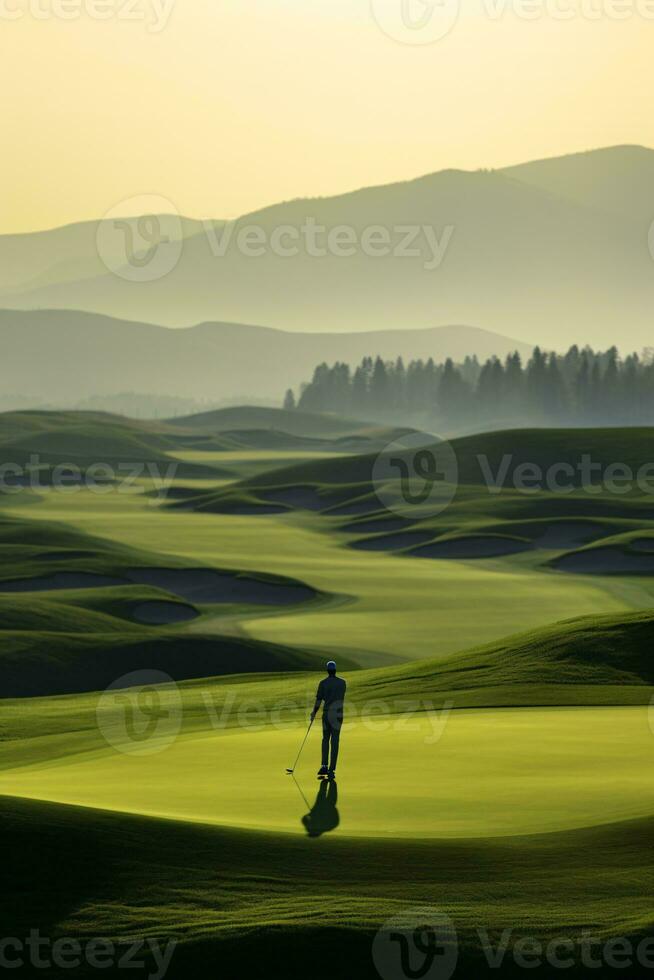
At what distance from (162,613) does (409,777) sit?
4520cm

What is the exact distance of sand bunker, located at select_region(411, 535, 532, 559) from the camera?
10356cm

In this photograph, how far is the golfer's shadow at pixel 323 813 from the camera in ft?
64.5

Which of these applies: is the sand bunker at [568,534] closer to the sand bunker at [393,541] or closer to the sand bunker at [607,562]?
the sand bunker at [393,541]

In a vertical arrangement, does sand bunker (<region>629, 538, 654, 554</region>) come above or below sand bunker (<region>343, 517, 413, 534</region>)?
below

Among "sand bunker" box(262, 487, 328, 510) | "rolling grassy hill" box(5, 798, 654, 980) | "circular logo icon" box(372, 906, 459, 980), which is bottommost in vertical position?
"circular logo icon" box(372, 906, 459, 980)

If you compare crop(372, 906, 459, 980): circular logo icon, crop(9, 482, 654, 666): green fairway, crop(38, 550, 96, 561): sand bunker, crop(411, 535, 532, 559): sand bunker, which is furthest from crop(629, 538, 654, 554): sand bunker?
crop(372, 906, 459, 980): circular logo icon

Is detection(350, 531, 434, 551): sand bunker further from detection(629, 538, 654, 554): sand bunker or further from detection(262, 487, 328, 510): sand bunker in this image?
detection(262, 487, 328, 510): sand bunker

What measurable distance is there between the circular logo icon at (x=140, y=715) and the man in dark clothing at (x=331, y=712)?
6.60 m

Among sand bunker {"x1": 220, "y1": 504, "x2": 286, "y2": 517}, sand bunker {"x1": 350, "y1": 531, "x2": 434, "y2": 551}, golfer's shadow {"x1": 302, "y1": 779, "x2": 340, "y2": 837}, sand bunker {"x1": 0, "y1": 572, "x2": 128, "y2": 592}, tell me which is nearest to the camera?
golfer's shadow {"x1": 302, "y1": 779, "x2": 340, "y2": 837}

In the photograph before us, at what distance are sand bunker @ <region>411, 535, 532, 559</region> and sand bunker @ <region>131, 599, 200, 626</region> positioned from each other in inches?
1447

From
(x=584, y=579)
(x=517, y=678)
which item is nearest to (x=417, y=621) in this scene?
(x=584, y=579)

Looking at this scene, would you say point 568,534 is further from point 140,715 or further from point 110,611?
point 140,715

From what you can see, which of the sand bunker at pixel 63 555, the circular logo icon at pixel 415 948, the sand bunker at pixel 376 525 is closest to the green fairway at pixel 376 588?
the sand bunker at pixel 376 525

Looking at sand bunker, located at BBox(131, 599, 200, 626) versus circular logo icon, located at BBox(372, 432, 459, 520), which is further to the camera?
circular logo icon, located at BBox(372, 432, 459, 520)
